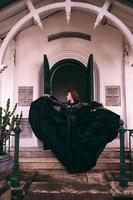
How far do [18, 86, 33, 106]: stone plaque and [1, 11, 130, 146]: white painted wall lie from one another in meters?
0.09

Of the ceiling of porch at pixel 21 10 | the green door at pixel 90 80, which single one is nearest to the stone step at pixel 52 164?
the green door at pixel 90 80

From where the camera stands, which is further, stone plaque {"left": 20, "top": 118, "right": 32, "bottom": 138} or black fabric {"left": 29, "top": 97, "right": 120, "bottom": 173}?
stone plaque {"left": 20, "top": 118, "right": 32, "bottom": 138}

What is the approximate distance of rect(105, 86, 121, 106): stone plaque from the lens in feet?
26.9

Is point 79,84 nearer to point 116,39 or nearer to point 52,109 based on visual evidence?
point 116,39

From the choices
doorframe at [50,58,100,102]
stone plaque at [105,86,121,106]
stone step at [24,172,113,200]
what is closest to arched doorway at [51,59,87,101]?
doorframe at [50,58,100,102]

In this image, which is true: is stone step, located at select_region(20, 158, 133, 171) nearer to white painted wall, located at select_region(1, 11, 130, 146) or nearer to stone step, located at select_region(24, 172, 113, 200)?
stone step, located at select_region(24, 172, 113, 200)

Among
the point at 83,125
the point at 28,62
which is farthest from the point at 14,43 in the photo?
the point at 83,125

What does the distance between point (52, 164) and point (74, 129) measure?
0.97 m

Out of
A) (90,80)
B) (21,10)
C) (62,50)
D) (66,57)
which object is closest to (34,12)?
(21,10)

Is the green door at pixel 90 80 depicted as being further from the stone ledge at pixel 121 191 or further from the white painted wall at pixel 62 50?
the stone ledge at pixel 121 191

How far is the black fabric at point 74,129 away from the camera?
19.9 feet

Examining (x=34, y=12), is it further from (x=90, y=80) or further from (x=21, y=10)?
(x=90, y=80)

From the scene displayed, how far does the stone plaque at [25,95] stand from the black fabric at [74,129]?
1756 millimetres

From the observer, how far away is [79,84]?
1095cm
